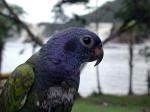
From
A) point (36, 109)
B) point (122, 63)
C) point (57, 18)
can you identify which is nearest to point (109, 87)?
point (57, 18)

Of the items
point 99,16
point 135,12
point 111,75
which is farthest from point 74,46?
point 111,75

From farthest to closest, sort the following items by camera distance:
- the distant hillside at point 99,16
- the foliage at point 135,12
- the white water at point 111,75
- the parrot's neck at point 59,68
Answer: the white water at point 111,75 < the distant hillside at point 99,16 < the foliage at point 135,12 < the parrot's neck at point 59,68

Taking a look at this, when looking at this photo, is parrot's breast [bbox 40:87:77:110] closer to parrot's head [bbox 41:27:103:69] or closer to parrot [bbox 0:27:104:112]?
parrot [bbox 0:27:104:112]

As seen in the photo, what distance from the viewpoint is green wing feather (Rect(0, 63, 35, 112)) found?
3322mm

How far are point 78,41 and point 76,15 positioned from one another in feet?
51.7

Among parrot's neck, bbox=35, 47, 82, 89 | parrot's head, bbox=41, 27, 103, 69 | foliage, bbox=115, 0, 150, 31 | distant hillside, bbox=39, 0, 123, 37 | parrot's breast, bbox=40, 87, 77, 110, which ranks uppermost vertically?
parrot's head, bbox=41, 27, 103, 69

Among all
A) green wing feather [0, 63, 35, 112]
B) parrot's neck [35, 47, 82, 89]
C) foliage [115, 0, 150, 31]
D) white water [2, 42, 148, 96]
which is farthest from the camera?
white water [2, 42, 148, 96]

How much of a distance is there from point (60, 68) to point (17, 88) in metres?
0.44

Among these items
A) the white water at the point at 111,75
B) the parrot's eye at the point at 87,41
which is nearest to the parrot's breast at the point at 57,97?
the parrot's eye at the point at 87,41

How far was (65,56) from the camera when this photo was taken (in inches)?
125

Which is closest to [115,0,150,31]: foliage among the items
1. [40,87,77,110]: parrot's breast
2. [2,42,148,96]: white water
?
[2,42,148,96]: white water

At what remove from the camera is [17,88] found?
11.2ft

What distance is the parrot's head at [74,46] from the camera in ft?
10.4

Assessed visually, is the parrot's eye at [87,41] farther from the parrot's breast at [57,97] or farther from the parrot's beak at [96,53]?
the parrot's breast at [57,97]
